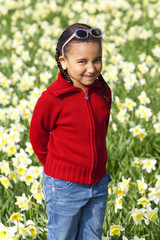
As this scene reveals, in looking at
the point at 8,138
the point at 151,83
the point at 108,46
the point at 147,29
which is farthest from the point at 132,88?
the point at 147,29

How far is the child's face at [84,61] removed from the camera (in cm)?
180

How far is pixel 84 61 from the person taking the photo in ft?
5.97

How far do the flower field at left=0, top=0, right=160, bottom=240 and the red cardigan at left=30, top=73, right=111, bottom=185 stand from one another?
0.64 metres

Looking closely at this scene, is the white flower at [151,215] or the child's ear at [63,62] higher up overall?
the child's ear at [63,62]

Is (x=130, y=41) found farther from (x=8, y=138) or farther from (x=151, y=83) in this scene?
(x=8, y=138)

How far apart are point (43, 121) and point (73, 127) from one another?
16cm

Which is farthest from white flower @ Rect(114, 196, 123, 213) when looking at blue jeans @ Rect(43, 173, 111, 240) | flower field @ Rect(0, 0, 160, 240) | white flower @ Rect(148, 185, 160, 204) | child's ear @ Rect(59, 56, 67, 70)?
child's ear @ Rect(59, 56, 67, 70)

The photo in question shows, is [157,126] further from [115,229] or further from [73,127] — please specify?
[73,127]

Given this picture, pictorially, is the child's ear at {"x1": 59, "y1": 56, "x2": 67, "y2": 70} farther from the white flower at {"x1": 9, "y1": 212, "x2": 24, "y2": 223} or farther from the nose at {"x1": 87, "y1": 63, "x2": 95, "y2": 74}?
the white flower at {"x1": 9, "y1": 212, "x2": 24, "y2": 223}

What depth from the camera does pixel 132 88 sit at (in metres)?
4.84

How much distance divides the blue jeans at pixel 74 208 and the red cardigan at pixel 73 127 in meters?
0.05

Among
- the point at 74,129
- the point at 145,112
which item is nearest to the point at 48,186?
the point at 74,129

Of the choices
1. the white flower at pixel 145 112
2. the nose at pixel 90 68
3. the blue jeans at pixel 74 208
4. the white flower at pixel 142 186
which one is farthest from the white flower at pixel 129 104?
the nose at pixel 90 68

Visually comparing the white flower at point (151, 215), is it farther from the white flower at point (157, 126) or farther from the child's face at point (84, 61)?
the white flower at point (157, 126)
